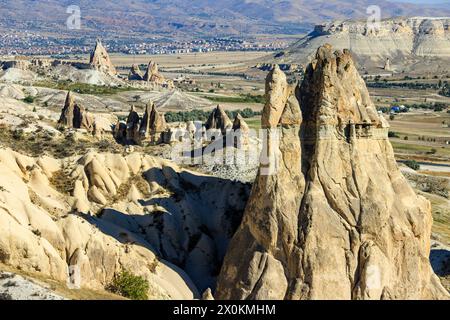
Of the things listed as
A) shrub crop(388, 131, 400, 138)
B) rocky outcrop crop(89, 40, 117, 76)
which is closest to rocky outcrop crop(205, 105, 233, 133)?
shrub crop(388, 131, 400, 138)

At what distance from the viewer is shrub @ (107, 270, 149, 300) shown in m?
25.4

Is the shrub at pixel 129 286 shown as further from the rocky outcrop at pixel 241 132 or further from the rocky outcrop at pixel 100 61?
the rocky outcrop at pixel 100 61

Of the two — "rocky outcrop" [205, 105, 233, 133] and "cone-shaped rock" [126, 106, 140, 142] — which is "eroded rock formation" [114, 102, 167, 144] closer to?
"cone-shaped rock" [126, 106, 140, 142]

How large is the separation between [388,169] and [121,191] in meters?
13.2

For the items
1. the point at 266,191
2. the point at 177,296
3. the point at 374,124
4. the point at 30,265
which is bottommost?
the point at 177,296

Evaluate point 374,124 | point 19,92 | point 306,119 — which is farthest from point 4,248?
point 19,92

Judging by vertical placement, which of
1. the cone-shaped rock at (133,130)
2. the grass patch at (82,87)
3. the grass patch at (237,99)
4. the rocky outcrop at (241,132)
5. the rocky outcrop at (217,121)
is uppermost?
the rocky outcrop at (241,132)

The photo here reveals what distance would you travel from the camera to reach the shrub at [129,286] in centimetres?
2541

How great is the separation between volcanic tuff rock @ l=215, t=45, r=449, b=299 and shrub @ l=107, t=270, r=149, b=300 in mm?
2734

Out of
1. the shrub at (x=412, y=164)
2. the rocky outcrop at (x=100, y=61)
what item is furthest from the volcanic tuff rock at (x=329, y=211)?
the rocky outcrop at (x=100, y=61)

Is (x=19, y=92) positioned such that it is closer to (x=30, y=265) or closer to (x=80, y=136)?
(x=80, y=136)

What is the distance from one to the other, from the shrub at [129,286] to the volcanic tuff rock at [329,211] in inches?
108

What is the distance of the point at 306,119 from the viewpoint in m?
26.9

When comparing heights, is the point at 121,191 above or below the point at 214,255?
above
